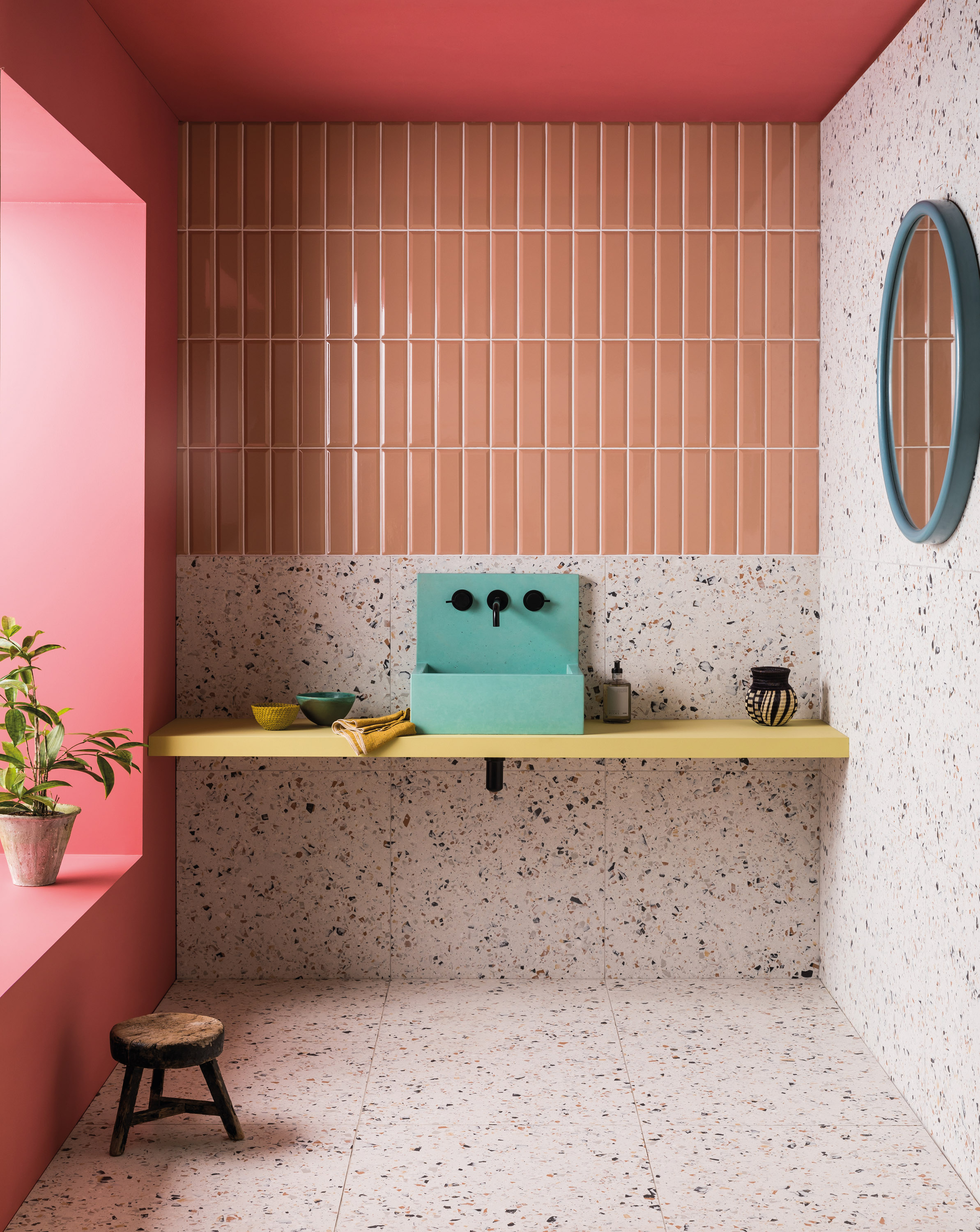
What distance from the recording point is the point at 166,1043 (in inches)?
85.3

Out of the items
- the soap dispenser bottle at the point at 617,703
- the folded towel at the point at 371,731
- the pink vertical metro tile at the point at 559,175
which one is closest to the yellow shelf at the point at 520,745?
the folded towel at the point at 371,731

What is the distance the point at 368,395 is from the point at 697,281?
1.03m

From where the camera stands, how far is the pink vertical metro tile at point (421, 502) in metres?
3.17

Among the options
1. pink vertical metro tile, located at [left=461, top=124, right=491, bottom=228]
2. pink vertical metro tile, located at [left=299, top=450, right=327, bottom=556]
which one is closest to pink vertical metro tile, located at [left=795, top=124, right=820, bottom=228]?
pink vertical metro tile, located at [left=461, top=124, right=491, bottom=228]

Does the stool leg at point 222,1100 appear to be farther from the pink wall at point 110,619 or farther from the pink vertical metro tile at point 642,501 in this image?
the pink vertical metro tile at point 642,501

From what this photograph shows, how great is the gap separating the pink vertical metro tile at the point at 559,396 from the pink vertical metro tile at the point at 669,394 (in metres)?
0.26

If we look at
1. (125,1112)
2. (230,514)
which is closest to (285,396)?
(230,514)

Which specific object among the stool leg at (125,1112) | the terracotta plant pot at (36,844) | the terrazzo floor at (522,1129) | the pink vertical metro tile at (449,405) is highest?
the pink vertical metro tile at (449,405)

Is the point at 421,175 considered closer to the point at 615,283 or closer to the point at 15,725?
the point at 615,283

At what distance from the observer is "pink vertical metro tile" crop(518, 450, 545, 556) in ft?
10.4

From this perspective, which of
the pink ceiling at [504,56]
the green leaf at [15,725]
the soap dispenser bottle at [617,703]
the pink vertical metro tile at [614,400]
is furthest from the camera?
the pink vertical metro tile at [614,400]

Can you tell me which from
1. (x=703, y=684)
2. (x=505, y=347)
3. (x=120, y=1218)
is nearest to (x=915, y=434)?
(x=703, y=684)

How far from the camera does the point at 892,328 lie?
2.56m

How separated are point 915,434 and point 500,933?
5.99 ft
